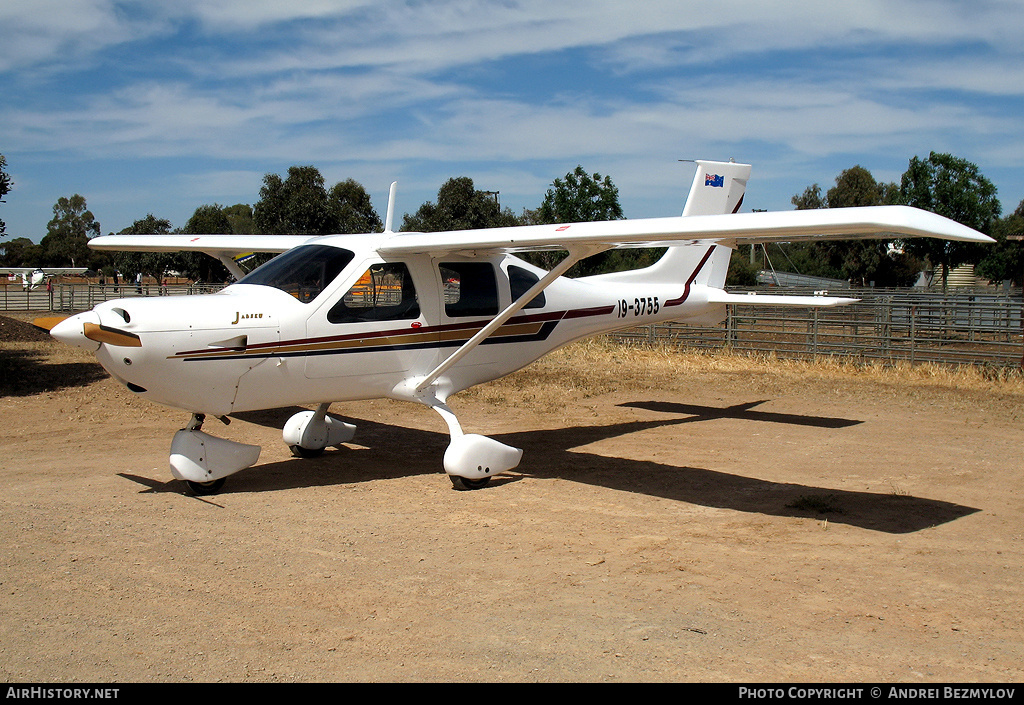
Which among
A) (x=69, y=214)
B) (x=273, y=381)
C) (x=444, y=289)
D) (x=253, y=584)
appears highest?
(x=69, y=214)

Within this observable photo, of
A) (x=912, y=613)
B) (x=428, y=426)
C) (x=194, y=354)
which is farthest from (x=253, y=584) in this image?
(x=428, y=426)

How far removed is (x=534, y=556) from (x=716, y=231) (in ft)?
8.82

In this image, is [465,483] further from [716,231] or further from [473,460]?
[716,231]

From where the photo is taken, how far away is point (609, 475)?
8359 mm

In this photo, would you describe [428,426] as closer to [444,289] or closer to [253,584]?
[444,289]

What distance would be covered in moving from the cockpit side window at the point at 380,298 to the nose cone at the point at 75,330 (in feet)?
6.59

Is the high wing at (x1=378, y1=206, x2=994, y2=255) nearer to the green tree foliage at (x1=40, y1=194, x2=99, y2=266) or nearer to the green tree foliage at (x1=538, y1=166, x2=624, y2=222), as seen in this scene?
the green tree foliage at (x1=538, y1=166, x2=624, y2=222)

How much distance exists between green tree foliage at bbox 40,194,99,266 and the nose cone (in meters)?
73.1

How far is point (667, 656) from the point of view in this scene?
4117mm

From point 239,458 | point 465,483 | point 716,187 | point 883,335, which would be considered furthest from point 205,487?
point 883,335

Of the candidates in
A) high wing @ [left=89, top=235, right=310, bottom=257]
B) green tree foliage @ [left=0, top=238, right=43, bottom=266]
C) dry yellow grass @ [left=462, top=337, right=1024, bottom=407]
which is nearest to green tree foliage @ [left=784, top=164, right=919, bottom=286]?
dry yellow grass @ [left=462, top=337, right=1024, bottom=407]

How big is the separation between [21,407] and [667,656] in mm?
10983

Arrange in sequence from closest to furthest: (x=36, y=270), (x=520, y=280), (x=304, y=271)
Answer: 1. (x=304, y=271)
2. (x=520, y=280)
3. (x=36, y=270)

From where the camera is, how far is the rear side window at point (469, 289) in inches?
333
